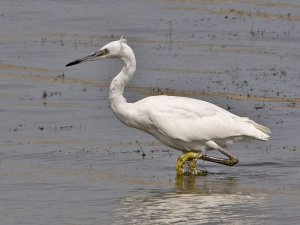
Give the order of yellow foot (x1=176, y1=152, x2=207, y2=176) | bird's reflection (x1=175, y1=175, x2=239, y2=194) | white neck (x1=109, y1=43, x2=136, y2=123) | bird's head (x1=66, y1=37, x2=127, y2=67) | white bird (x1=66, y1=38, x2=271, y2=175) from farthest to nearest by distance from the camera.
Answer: bird's head (x1=66, y1=37, x2=127, y2=67)
white neck (x1=109, y1=43, x2=136, y2=123)
white bird (x1=66, y1=38, x2=271, y2=175)
yellow foot (x1=176, y1=152, x2=207, y2=176)
bird's reflection (x1=175, y1=175, x2=239, y2=194)

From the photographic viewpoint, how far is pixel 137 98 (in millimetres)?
18156

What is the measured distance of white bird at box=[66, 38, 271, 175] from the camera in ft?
45.5

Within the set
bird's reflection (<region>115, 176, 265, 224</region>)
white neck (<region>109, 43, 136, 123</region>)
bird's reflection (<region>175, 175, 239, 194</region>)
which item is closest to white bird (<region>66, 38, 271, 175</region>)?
white neck (<region>109, 43, 136, 123</region>)

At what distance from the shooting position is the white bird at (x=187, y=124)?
45.5 ft

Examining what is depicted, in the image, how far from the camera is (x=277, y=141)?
49.8 ft

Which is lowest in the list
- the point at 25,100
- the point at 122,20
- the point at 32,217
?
the point at 32,217

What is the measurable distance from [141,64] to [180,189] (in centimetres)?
759

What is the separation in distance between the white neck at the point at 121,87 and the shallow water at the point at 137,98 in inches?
23.3

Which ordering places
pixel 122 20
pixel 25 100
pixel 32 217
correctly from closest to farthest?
1. pixel 32 217
2. pixel 25 100
3. pixel 122 20

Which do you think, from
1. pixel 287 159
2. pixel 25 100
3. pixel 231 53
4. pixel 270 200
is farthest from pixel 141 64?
pixel 270 200

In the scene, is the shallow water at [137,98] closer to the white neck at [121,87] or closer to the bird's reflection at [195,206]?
the bird's reflection at [195,206]

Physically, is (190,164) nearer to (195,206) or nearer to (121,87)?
(121,87)

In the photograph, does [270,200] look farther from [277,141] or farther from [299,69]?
[299,69]

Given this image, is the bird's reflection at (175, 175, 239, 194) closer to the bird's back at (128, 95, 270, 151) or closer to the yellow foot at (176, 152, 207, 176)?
the yellow foot at (176, 152, 207, 176)
